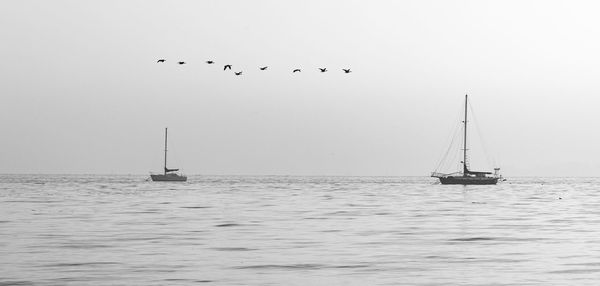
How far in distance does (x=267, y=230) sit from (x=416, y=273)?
63.0ft

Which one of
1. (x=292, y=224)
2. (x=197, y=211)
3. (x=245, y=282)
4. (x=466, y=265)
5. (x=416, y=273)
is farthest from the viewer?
(x=197, y=211)

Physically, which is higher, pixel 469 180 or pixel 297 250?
pixel 469 180

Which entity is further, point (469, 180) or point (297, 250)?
point (469, 180)

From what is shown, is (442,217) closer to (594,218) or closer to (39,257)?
(594,218)

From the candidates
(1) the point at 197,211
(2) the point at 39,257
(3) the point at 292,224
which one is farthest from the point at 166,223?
(2) the point at 39,257

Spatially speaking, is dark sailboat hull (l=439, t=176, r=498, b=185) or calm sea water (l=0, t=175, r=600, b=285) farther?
dark sailboat hull (l=439, t=176, r=498, b=185)

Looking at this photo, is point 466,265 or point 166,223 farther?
point 166,223

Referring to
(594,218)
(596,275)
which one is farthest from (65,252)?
(594,218)

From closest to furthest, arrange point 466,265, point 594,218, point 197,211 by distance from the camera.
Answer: point 466,265, point 594,218, point 197,211

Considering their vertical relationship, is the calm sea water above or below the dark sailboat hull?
below

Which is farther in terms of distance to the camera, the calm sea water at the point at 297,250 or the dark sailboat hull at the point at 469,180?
the dark sailboat hull at the point at 469,180

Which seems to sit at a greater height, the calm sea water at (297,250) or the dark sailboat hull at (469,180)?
the dark sailboat hull at (469,180)

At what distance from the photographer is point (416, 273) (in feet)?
101

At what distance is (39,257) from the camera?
34.6m
